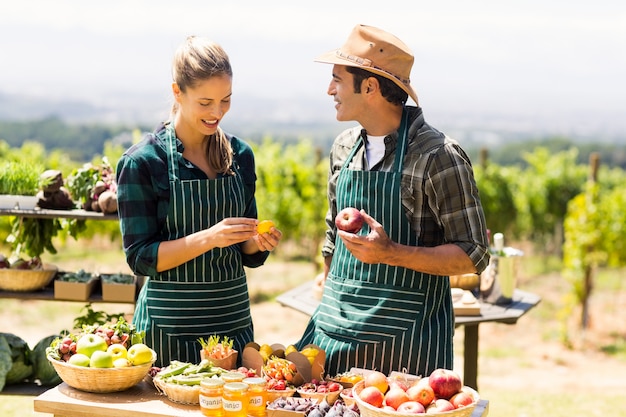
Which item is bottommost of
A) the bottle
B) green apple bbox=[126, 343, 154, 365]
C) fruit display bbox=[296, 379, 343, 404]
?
fruit display bbox=[296, 379, 343, 404]

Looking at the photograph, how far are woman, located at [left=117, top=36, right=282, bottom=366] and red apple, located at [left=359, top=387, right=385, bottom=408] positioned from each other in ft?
2.16

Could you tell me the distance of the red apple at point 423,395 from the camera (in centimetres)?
239

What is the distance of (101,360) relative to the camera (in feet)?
A: 8.78

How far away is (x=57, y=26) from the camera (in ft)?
400

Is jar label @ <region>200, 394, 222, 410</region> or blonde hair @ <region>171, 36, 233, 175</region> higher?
blonde hair @ <region>171, 36, 233, 175</region>

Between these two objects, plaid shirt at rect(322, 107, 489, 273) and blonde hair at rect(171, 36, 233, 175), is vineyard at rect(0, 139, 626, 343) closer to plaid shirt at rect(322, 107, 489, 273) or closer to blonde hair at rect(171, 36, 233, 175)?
blonde hair at rect(171, 36, 233, 175)

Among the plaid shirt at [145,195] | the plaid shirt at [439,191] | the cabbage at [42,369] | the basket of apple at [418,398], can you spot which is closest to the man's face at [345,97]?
the plaid shirt at [439,191]

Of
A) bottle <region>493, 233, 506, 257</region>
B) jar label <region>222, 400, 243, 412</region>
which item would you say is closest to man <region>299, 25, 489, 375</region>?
jar label <region>222, 400, 243, 412</region>

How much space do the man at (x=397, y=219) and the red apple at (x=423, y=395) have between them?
16.5 inches

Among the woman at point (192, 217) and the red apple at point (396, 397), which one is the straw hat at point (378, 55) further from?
the red apple at point (396, 397)

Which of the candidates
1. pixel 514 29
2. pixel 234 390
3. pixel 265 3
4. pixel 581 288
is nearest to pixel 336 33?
pixel 265 3

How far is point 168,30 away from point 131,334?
13193cm

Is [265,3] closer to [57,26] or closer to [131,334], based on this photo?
[57,26]

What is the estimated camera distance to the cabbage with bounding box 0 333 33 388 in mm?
4941
